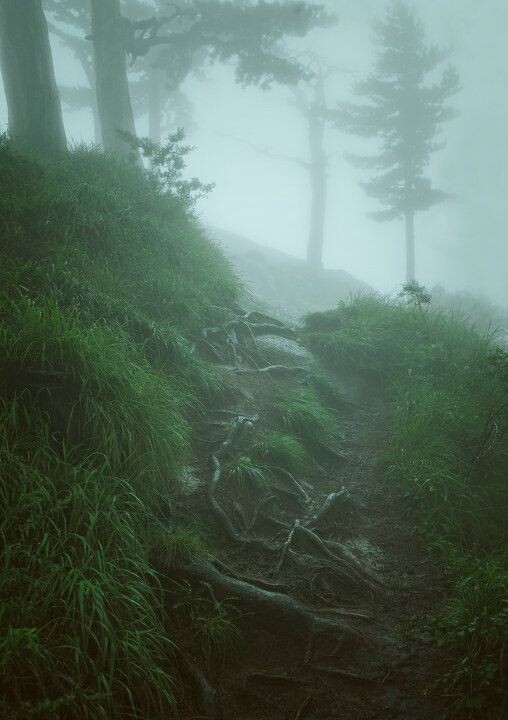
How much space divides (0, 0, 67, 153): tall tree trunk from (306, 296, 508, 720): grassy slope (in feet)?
23.6

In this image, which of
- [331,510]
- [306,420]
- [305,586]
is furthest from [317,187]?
[305,586]

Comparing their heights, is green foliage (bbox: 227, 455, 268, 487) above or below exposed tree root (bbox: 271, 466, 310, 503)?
above

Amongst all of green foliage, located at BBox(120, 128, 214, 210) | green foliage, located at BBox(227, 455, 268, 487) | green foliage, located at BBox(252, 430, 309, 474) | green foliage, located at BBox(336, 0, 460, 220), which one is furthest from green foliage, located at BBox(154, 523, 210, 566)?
green foliage, located at BBox(336, 0, 460, 220)

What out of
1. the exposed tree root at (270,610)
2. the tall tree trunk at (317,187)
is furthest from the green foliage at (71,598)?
the tall tree trunk at (317,187)

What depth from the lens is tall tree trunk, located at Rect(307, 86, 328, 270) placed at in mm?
21422

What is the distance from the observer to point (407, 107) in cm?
1786

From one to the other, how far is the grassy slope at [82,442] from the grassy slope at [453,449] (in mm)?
1955

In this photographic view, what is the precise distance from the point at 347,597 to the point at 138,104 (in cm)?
2313

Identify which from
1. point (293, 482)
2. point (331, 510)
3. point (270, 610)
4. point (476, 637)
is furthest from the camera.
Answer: point (293, 482)

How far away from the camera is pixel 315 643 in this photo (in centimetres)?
286

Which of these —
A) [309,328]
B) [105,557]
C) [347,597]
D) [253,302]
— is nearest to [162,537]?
[105,557]

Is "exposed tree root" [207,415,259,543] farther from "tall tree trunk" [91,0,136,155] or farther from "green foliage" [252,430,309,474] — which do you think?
"tall tree trunk" [91,0,136,155]

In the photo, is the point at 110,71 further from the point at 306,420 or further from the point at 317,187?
the point at 317,187

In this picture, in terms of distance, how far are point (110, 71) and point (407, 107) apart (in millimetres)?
13479
